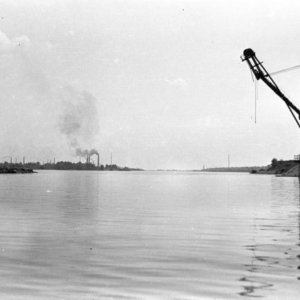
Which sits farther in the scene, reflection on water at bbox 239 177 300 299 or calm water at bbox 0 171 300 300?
reflection on water at bbox 239 177 300 299

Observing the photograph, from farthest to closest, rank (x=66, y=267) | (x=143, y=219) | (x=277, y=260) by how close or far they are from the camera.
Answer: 1. (x=143, y=219)
2. (x=277, y=260)
3. (x=66, y=267)

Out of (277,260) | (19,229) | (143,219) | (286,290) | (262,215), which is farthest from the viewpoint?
(262,215)

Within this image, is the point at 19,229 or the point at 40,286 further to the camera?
the point at 19,229

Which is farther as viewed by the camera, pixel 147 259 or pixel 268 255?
pixel 268 255

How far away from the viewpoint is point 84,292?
1138 cm

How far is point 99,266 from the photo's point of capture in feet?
47.9

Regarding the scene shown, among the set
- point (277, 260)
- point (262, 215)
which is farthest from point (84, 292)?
point (262, 215)

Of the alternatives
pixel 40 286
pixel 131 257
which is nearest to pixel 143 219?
pixel 131 257

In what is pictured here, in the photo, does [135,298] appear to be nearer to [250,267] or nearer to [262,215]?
[250,267]

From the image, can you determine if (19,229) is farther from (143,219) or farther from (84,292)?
(84,292)

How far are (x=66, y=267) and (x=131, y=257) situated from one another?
2.57 metres

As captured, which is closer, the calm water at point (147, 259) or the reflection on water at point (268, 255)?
the calm water at point (147, 259)

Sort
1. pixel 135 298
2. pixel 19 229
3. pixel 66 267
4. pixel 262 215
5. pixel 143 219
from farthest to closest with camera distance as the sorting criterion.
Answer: pixel 262 215
pixel 143 219
pixel 19 229
pixel 66 267
pixel 135 298

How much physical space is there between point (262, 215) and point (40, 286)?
2418 centimetres
